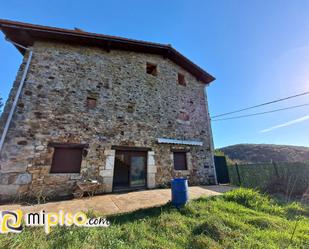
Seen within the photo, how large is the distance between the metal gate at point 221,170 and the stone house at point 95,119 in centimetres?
135

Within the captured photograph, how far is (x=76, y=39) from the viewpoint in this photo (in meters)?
7.12

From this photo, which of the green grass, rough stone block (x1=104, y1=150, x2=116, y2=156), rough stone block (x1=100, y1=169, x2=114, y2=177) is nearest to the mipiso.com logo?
the green grass

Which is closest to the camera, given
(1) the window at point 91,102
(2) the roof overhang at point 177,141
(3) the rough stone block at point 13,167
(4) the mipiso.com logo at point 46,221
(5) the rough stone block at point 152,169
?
(4) the mipiso.com logo at point 46,221

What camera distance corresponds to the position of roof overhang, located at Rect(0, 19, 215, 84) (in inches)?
242

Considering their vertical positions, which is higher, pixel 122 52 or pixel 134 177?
pixel 122 52

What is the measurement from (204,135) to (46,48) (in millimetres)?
9390

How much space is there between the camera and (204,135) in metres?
9.38

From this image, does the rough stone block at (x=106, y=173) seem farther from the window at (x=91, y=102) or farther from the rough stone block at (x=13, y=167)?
the window at (x=91, y=102)

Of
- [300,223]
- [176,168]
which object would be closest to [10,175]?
[176,168]

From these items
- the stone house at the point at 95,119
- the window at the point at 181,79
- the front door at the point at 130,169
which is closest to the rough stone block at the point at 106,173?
the stone house at the point at 95,119

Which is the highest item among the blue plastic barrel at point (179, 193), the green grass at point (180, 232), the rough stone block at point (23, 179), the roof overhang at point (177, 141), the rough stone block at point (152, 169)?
the roof overhang at point (177, 141)

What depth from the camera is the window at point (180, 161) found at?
26.2ft

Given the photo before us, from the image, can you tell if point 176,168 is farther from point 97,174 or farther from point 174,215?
point 174,215

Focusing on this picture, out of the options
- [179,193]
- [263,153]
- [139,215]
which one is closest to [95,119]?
[139,215]
